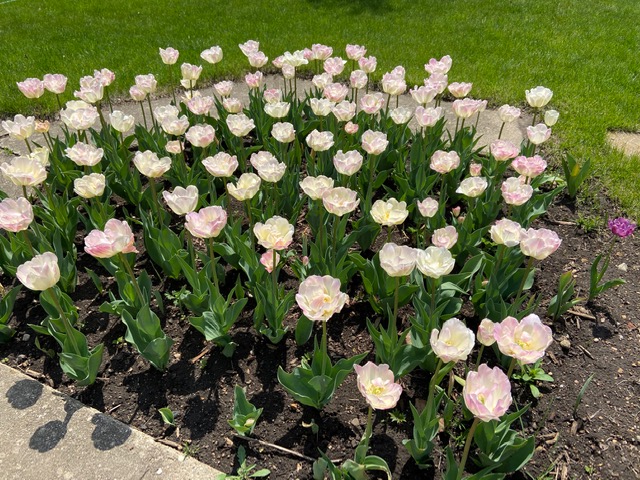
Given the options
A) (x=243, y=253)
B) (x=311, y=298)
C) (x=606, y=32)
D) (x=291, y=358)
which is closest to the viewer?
(x=311, y=298)

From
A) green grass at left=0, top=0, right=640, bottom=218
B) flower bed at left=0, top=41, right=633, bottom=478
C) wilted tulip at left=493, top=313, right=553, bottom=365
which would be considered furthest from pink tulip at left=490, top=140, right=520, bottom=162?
wilted tulip at left=493, top=313, right=553, bottom=365

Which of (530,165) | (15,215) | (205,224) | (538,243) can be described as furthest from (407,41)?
(15,215)

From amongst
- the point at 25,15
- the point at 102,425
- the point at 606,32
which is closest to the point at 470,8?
the point at 606,32

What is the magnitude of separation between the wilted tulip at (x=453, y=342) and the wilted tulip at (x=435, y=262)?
270 millimetres

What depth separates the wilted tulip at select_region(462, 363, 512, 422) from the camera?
150 centimetres

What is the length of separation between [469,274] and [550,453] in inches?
31.5

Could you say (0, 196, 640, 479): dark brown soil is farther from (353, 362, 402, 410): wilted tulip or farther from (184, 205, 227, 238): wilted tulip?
(184, 205, 227, 238): wilted tulip

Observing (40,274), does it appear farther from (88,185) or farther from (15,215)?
(88,185)

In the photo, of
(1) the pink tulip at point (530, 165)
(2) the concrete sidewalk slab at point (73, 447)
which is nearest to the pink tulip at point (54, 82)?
(2) the concrete sidewalk slab at point (73, 447)

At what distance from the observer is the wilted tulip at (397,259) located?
190 cm

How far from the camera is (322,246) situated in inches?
103

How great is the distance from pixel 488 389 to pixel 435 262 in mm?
576

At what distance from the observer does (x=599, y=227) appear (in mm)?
3285

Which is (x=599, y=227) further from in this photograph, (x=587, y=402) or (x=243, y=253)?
(x=243, y=253)
